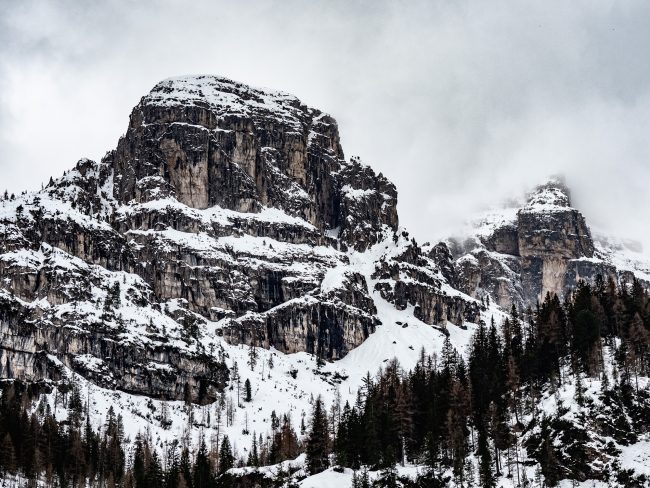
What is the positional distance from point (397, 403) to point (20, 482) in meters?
71.8

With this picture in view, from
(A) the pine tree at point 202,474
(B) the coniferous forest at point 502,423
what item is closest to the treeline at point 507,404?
(B) the coniferous forest at point 502,423

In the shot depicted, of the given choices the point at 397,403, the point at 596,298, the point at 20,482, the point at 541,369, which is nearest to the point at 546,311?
the point at 596,298

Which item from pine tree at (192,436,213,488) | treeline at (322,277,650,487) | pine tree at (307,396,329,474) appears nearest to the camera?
treeline at (322,277,650,487)

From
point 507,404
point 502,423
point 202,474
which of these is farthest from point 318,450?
point 502,423

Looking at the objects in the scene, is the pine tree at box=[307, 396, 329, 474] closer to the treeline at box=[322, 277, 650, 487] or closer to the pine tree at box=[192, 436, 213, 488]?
the treeline at box=[322, 277, 650, 487]

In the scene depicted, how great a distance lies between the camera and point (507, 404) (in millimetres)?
169125

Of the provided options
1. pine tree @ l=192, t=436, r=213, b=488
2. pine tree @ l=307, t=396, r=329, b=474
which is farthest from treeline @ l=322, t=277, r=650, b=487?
pine tree @ l=192, t=436, r=213, b=488

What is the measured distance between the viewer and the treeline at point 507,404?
150625 millimetres

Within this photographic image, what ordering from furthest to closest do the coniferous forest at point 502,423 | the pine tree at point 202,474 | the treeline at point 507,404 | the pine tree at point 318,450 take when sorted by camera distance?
the pine tree at point 202,474 < the pine tree at point 318,450 < the treeline at point 507,404 < the coniferous forest at point 502,423

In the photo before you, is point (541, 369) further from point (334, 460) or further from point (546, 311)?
point (334, 460)

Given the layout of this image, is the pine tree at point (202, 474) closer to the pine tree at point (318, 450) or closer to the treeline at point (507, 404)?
the pine tree at point (318, 450)

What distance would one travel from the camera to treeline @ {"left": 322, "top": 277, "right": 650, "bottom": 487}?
150625 millimetres

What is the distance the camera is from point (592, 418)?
149875 millimetres

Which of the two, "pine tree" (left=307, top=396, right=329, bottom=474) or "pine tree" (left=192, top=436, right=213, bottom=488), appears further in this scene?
"pine tree" (left=192, top=436, right=213, bottom=488)
